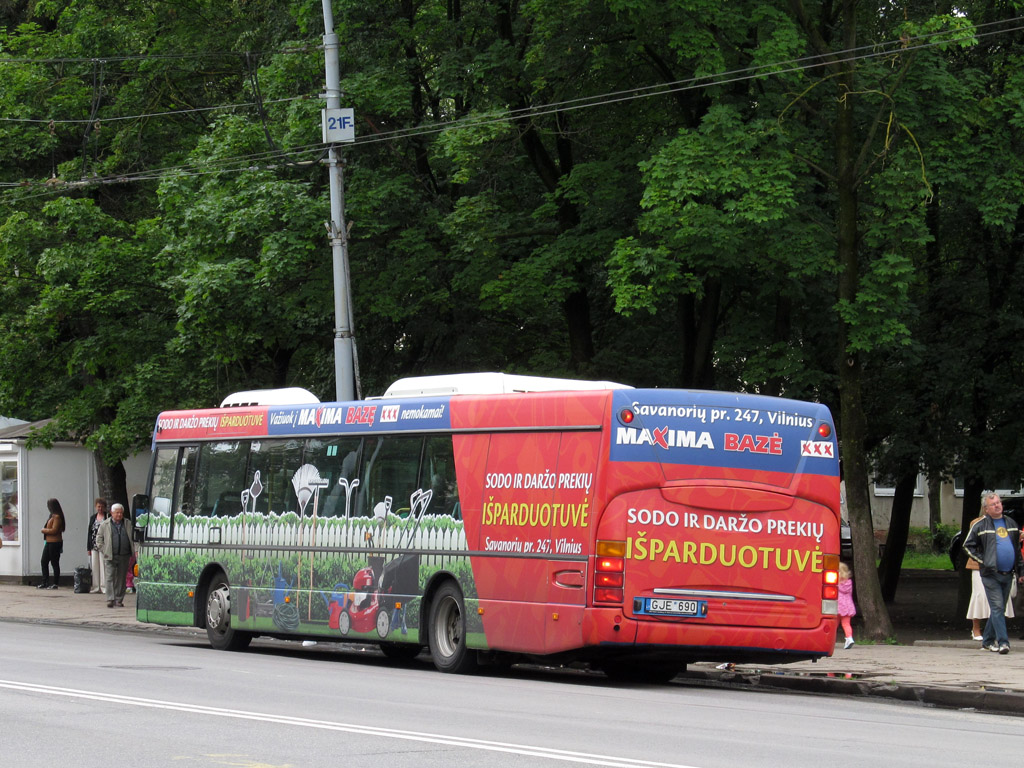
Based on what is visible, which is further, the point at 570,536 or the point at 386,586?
the point at 386,586

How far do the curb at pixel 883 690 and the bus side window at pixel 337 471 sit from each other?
4.18 m

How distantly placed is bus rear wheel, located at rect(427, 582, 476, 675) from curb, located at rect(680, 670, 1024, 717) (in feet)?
8.90

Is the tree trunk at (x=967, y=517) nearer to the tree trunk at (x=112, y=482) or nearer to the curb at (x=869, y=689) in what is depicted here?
the curb at (x=869, y=689)

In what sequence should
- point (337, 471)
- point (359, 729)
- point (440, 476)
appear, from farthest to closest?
point (337, 471)
point (440, 476)
point (359, 729)

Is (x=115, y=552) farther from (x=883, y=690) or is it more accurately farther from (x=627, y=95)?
(x=883, y=690)

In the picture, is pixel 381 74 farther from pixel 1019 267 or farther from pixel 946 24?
pixel 1019 267

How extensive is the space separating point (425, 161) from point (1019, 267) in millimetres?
9634

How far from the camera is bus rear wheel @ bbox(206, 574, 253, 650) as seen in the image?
62.5ft

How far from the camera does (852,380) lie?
2084 cm

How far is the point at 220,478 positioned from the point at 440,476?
15.3ft

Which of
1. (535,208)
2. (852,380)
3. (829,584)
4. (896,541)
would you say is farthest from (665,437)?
(896,541)

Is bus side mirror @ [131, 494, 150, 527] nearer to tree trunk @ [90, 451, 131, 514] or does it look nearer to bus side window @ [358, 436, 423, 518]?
bus side window @ [358, 436, 423, 518]

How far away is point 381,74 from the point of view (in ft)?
77.8

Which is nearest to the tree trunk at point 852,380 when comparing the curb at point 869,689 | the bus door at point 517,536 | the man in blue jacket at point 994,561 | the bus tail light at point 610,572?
the man in blue jacket at point 994,561
